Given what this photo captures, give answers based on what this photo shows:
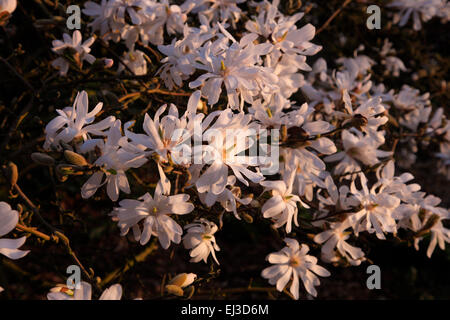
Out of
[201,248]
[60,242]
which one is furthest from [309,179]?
[60,242]

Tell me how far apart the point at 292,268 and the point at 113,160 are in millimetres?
553

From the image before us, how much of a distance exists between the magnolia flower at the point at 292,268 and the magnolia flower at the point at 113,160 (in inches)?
17.2

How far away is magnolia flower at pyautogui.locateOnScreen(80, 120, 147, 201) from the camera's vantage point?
0.82 metres

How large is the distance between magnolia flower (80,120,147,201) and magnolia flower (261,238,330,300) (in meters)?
0.44

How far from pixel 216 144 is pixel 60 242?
0.49 metres

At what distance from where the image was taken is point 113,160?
2.83 feet

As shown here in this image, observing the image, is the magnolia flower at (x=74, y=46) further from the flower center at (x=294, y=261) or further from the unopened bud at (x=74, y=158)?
the flower center at (x=294, y=261)

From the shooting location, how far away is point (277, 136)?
1.04 m

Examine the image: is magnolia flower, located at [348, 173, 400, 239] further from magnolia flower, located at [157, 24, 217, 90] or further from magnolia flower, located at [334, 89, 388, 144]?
magnolia flower, located at [157, 24, 217, 90]

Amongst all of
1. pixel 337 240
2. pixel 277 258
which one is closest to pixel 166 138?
pixel 277 258

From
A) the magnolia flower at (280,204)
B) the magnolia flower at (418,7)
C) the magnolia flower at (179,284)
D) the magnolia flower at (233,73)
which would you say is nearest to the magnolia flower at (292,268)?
the magnolia flower at (280,204)

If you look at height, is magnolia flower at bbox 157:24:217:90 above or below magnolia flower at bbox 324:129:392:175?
above

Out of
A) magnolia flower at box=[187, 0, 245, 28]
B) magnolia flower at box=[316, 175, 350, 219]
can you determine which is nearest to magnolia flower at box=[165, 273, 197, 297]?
magnolia flower at box=[316, 175, 350, 219]

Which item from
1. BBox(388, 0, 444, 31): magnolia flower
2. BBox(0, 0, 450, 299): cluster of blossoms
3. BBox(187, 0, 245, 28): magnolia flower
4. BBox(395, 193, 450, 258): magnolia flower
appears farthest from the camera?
BBox(388, 0, 444, 31): magnolia flower
